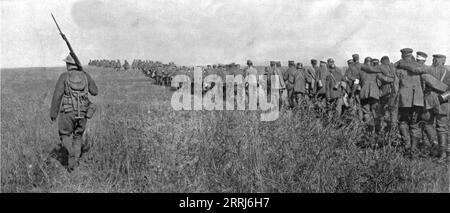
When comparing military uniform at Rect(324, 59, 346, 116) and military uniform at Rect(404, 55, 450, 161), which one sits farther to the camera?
military uniform at Rect(324, 59, 346, 116)

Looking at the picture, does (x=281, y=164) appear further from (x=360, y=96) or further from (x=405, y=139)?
(x=360, y=96)

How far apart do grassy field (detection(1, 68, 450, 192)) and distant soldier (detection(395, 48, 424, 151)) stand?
3.06 ft

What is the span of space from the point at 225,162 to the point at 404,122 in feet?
13.6

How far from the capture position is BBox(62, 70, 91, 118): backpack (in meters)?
6.56

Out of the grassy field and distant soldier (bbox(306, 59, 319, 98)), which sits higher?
distant soldier (bbox(306, 59, 319, 98))

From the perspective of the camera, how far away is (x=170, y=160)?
5.41 metres

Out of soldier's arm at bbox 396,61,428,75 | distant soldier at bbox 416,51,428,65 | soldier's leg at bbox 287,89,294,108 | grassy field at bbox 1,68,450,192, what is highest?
distant soldier at bbox 416,51,428,65

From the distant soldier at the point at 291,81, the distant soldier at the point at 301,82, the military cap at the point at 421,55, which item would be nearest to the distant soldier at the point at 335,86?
the distant soldier at the point at 301,82

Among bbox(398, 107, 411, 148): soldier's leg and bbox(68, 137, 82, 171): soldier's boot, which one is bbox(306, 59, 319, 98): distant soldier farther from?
bbox(68, 137, 82, 171): soldier's boot

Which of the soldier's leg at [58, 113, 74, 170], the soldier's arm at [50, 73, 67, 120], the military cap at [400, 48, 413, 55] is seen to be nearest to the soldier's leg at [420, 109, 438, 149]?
the military cap at [400, 48, 413, 55]

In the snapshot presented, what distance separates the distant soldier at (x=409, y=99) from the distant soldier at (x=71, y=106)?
5548 millimetres

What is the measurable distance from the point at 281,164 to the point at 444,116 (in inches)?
155

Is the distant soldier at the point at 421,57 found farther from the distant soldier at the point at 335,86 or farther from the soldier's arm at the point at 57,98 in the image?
the soldier's arm at the point at 57,98

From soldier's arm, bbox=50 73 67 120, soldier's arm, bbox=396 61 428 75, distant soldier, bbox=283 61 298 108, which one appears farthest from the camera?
distant soldier, bbox=283 61 298 108
